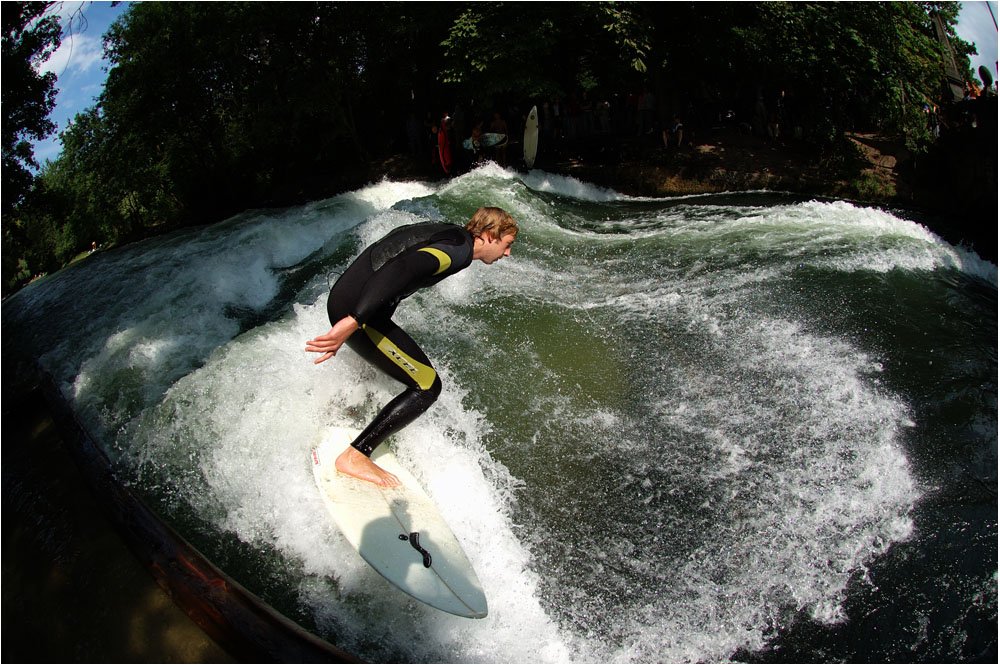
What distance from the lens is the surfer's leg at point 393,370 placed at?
3.09 m

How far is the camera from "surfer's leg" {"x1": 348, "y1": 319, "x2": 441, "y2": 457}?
10.2 ft

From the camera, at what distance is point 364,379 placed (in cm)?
390

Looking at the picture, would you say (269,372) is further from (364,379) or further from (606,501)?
(606,501)

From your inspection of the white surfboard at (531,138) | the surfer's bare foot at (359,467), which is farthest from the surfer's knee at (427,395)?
the white surfboard at (531,138)

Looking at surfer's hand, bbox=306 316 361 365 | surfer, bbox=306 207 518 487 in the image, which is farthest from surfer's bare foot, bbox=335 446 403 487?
surfer's hand, bbox=306 316 361 365

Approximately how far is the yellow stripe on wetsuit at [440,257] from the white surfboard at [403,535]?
1.28 metres

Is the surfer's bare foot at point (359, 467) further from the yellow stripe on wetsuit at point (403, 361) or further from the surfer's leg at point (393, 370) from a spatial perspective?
the yellow stripe on wetsuit at point (403, 361)

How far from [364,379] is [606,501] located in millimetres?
1753

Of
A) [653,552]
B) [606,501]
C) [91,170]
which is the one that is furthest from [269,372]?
[91,170]

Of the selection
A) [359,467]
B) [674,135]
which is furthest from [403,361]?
[674,135]

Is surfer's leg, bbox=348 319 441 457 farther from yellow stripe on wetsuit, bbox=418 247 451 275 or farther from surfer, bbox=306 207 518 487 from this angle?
yellow stripe on wetsuit, bbox=418 247 451 275

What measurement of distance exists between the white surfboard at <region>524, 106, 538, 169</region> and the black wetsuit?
10.3m

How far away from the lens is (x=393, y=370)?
317cm

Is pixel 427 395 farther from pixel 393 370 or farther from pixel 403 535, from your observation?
pixel 403 535
